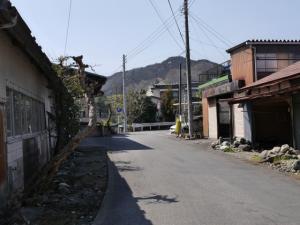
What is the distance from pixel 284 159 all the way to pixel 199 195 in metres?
7.72

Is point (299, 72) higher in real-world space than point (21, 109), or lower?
higher

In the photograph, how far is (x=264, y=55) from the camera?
28938mm

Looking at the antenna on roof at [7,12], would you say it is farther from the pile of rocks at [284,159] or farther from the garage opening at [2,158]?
the pile of rocks at [284,159]

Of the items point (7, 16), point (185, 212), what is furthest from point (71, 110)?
point (7, 16)

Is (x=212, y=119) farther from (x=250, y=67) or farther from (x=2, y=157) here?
(x=2, y=157)

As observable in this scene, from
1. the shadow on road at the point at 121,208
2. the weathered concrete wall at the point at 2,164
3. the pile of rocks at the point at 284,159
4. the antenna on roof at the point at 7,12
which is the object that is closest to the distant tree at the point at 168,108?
the pile of rocks at the point at 284,159

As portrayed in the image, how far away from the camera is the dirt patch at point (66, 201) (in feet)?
29.5

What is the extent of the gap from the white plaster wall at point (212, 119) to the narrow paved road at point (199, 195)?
14.0m

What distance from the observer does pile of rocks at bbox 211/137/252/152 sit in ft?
81.2

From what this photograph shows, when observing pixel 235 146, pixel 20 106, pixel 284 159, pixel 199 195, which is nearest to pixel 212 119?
pixel 235 146

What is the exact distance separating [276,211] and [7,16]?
19.9ft

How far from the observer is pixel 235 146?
84.2 feet

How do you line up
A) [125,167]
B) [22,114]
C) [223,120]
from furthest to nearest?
[223,120], [125,167], [22,114]

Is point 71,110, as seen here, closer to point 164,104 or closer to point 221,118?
point 221,118
